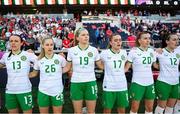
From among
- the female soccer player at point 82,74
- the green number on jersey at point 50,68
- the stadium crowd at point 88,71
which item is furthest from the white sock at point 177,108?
the green number on jersey at point 50,68

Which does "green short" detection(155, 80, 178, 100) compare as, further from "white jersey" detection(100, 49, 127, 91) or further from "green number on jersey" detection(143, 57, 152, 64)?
"white jersey" detection(100, 49, 127, 91)

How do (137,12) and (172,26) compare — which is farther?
(137,12)

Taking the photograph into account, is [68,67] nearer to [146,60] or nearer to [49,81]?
[49,81]

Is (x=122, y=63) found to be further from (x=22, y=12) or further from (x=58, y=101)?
(x=22, y=12)

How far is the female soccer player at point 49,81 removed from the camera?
4695 millimetres

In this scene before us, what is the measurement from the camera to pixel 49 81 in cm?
473

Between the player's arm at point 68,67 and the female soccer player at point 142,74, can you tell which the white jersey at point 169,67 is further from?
the player's arm at point 68,67

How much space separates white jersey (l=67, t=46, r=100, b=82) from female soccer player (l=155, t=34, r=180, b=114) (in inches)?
42.6

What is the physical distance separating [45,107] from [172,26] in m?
16.0

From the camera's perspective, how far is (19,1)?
15516 mm

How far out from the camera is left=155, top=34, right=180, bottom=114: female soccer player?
17.2ft

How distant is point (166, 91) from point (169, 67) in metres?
0.35

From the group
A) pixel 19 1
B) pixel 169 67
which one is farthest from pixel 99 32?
pixel 169 67

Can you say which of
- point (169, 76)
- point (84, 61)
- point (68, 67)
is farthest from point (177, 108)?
point (68, 67)
